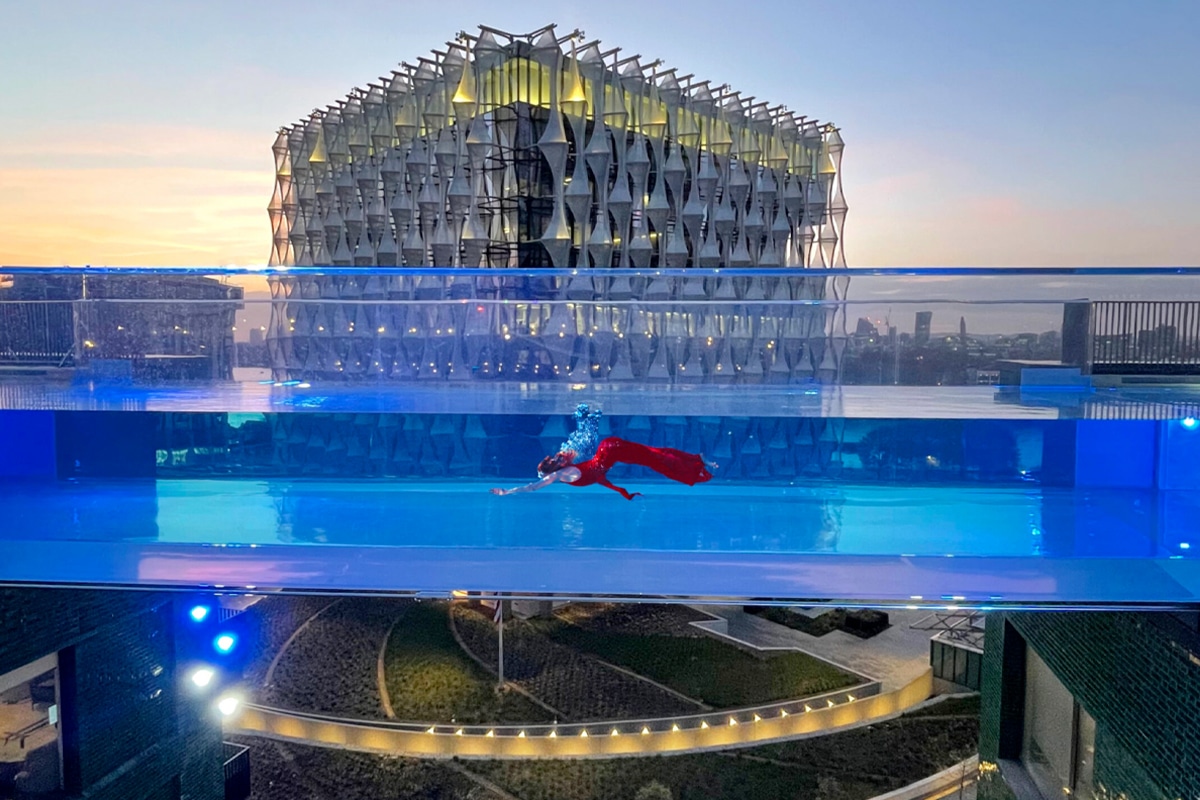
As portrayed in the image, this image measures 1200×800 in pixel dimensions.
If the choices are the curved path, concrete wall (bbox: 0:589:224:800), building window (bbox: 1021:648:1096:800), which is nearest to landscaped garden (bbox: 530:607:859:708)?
the curved path

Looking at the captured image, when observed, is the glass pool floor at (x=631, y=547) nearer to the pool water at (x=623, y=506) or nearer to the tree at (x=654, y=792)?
the pool water at (x=623, y=506)

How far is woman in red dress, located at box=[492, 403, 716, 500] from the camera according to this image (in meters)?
3.62

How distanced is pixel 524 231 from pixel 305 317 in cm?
1366

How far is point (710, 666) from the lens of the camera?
27.2 ft

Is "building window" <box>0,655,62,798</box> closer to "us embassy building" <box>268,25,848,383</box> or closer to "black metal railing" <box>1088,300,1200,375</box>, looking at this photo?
"us embassy building" <box>268,25,848,383</box>

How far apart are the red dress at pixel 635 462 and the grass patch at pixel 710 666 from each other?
4.98 m

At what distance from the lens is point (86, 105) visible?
1104 centimetres

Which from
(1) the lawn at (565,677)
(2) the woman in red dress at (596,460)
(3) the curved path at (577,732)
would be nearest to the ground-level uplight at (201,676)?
(3) the curved path at (577,732)

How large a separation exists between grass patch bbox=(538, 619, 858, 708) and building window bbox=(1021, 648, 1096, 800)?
8.50ft

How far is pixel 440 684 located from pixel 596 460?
5852 millimetres

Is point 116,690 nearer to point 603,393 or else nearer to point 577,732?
point 603,393

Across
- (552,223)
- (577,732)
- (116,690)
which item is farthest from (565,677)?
(552,223)

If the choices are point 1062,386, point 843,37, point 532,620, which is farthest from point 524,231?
point 1062,386

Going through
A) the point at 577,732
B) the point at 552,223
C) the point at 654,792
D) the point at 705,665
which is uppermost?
the point at 552,223
